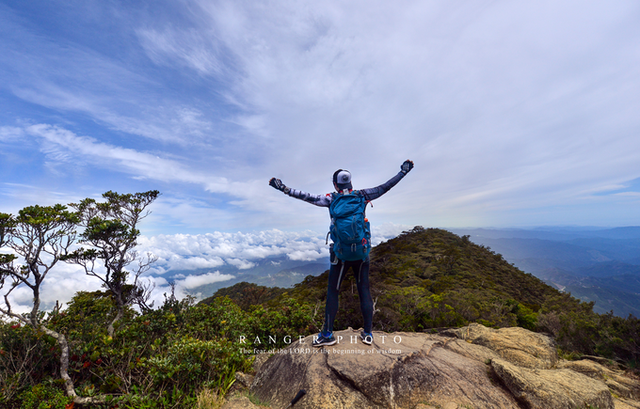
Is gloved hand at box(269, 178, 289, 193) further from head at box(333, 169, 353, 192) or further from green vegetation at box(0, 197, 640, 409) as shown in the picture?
green vegetation at box(0, 197, 640, 409)

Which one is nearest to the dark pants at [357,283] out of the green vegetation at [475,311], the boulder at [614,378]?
the green vegetation at [475,311]

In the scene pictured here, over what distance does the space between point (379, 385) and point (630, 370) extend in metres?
6.31

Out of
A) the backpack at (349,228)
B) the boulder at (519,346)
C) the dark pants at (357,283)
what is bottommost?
the boulder at (519,346)

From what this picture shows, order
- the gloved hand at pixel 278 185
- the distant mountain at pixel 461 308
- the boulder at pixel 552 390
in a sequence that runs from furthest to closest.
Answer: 1. the distant mountain at pixel 461 308
2. the gloved hand at pixel 278 185
3. the boulder at pixel 552 390

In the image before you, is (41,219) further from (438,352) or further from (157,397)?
(438,352)

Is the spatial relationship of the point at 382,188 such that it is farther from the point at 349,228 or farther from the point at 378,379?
the point at 378,379

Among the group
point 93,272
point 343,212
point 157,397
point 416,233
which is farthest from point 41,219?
point 416,233

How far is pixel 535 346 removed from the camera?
541 centimetres

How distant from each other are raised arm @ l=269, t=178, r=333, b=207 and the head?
0.29 meters

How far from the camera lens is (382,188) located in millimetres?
4992

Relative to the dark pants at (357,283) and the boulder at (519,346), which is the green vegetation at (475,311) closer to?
the boulder at (519,346)

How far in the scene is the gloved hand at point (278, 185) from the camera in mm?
4910

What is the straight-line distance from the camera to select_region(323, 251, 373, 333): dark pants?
188 inches

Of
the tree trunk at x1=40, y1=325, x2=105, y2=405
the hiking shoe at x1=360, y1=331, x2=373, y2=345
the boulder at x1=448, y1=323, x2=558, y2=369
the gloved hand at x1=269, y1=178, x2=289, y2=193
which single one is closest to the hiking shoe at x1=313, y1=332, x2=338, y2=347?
the hiking shoe at x1=360, y1=331, x2=373, y2=345
